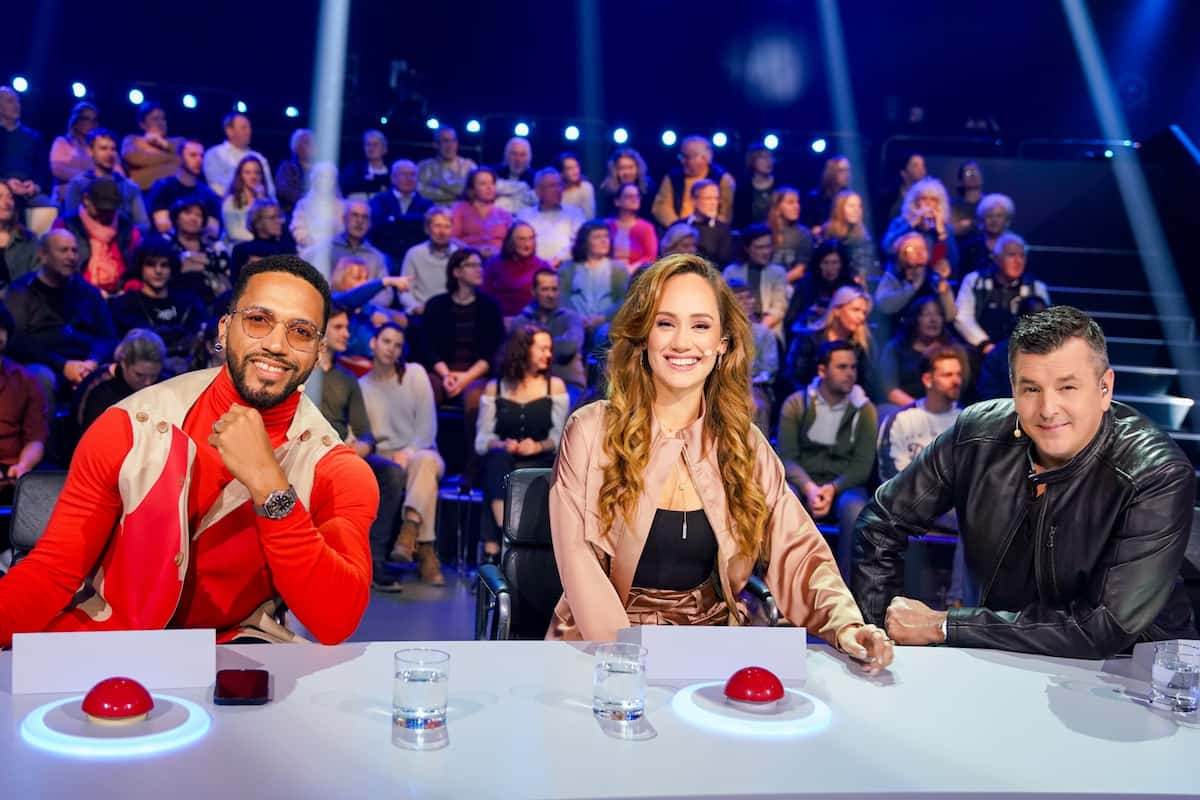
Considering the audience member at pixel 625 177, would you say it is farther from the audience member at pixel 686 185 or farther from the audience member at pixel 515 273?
the audience member at pixel 515 273

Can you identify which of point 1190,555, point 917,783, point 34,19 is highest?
point 34,19

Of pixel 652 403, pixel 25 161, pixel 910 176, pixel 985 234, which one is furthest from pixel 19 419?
pixel 910 176

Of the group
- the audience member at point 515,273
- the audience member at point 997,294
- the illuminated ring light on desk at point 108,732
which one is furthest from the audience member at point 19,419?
the audience member at point 997,294

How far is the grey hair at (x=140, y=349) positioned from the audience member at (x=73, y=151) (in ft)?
7.78

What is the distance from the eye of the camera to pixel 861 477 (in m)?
5.02

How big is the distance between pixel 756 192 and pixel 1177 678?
610 cm

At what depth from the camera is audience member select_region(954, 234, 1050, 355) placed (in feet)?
20.7

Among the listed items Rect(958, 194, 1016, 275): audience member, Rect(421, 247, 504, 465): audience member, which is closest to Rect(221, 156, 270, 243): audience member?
Rect(421, 247, 504, 465): audience member

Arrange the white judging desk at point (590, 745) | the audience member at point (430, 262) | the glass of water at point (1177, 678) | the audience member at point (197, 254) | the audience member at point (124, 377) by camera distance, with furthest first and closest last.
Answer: the audience member at point (430, 262), the audience member at point (197, 254), the audience member at point (124, 377), the glass of water at point (1177, 678), the white judging desk at point (590, 745)

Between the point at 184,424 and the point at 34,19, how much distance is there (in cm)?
874

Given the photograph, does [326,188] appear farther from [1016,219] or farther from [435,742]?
[435,742]

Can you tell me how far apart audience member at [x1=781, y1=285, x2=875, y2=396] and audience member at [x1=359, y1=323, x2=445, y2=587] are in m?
1.90

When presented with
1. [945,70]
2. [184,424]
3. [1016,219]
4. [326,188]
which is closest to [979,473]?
[184,424]

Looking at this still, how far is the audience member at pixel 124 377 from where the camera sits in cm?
475
